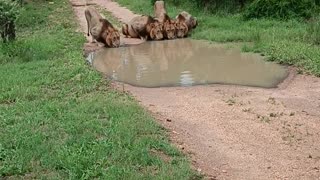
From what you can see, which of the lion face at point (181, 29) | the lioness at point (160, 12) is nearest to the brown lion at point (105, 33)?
the lioness at point (160, 12)

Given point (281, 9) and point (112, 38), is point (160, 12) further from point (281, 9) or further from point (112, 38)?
point (281, 9)

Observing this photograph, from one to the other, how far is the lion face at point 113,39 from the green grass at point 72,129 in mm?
2532

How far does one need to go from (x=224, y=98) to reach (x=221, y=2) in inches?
417

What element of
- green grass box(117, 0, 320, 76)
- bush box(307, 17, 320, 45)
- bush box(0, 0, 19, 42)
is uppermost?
bush box(0, 0, 19, 42)

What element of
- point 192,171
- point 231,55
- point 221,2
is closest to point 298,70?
point 231,55

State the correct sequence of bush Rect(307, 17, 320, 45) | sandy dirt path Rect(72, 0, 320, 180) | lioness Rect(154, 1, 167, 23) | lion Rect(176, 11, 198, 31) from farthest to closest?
1. lion Rect(176, 11, 198, 31)
2. lioness Rect(154, 1, 167, 23)
3. bush Rect(307, 17, 320, 45)
4. sandy dirt path Rect(72, 0, 320, 180)

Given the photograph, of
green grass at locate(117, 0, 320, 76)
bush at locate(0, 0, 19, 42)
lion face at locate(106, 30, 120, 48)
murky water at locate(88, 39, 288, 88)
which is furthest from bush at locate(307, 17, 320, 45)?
bush at locate(0, 0, 19, 42)

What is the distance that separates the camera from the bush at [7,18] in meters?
11.9

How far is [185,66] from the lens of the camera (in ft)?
39.2

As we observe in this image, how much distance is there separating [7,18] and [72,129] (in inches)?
240

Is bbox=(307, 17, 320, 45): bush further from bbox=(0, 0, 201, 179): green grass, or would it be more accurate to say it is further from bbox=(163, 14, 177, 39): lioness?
bbox=(0, 0, 201, 179): green grass

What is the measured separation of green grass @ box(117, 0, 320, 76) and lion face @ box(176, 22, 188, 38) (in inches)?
11.7

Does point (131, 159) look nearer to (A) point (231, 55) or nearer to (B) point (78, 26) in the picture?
(A) point (231, 55)

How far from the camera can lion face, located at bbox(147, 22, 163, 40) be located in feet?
50.3
